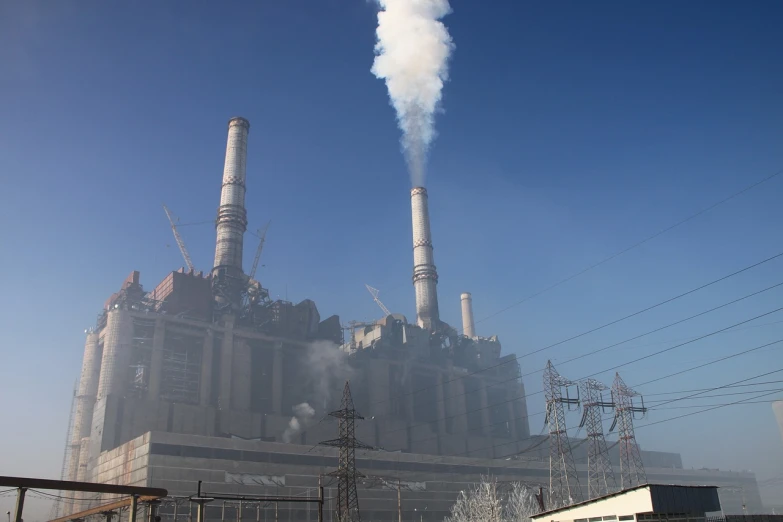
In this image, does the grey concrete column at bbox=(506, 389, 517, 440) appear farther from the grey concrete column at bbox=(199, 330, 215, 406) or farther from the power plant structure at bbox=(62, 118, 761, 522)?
the grey concrete column at bbox=(199, 330, 215, 406)

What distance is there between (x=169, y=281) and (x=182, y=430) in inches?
785

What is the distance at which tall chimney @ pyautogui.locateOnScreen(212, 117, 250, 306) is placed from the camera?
84.9 metres

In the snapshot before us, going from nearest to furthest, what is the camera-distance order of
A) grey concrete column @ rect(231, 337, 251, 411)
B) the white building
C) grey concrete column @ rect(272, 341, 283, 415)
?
1. the white building
2. grey concrete column @ rect(231, 337, 251, 411)
3. grey concrete column @ rect(272, 341, 283, 415)

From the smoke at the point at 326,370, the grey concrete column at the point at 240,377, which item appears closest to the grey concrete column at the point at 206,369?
Result: the grey concrete column at the point at 240,377

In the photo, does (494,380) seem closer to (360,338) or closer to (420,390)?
(420,390)

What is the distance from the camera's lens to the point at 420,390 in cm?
9931

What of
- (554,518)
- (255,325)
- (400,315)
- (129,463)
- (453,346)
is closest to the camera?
(554,518)

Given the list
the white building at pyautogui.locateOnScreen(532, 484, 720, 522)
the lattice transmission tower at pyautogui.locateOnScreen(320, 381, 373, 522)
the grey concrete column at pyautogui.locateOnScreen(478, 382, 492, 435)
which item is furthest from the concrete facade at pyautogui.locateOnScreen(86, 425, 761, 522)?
the white building at pyautogui.locateOnScreen(532, 484, 720, 522)

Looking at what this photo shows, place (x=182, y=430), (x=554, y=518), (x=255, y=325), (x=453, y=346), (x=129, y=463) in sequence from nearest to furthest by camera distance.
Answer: (x=554, y=518), (x=129, y=463), (x=182, y=430), (x=255, y=325), (x=453, y=346)

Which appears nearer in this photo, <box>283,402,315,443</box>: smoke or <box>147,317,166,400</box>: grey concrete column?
<box>147,317,166,400</box>: grey concrete column

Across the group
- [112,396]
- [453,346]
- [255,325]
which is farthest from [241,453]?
[453,346]

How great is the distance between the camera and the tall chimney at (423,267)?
9731 cm

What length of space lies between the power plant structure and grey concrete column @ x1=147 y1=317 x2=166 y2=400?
15 cm

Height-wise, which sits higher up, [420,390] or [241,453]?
[420,390]
